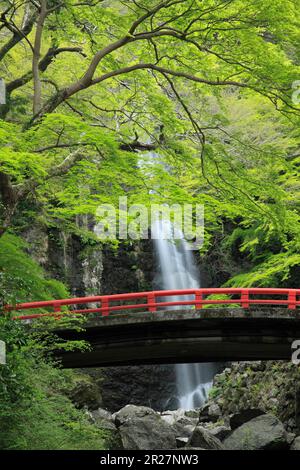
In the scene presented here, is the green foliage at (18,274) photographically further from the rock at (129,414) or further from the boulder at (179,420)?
the boulder at (179,420)

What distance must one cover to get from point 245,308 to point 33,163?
682 cm

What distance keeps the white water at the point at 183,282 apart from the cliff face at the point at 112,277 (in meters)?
0.51

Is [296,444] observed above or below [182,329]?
below

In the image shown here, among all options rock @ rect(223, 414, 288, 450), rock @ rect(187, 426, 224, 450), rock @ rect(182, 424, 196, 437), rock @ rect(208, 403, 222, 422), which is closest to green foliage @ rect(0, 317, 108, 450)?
rock @ rect(187, 426, 224, 450)

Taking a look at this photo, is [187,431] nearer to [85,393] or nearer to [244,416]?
[244,416]

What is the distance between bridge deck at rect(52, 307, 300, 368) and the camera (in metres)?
12.9

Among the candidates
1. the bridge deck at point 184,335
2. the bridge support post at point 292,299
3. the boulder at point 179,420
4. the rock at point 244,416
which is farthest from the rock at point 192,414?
the bridge support post at point 292,299

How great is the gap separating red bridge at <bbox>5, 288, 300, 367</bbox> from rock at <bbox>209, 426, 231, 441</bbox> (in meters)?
5.23

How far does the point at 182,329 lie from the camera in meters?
13.4

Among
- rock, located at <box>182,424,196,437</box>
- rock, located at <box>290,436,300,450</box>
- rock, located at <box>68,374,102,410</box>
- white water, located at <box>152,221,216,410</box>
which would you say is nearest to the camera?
rock, located at <box>290,436,300,450</box>

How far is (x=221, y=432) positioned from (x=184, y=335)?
23.4 feet

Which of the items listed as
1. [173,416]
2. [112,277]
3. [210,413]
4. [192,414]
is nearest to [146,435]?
[210,413]

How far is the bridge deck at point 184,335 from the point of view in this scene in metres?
12.9

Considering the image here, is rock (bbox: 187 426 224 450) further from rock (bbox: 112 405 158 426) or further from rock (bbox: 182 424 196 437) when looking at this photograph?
rock (bbox: 182 424 196 437)
